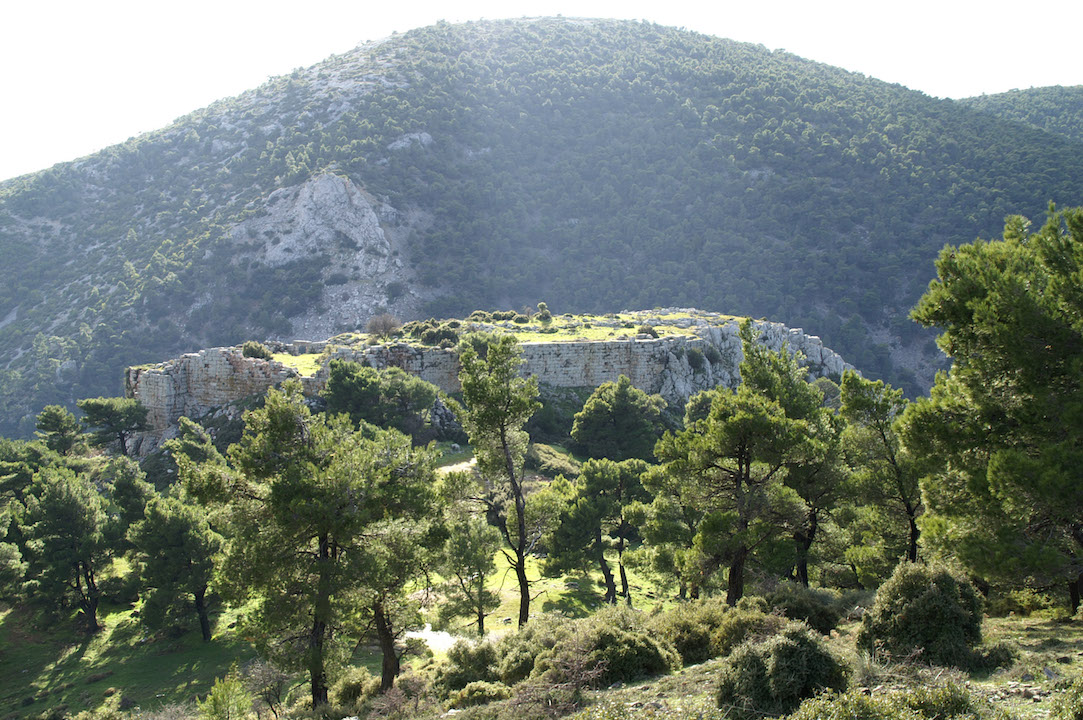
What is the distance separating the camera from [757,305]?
261ft

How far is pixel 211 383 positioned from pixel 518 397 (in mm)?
25995

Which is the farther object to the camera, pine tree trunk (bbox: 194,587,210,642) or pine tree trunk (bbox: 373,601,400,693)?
pine tree trunk (bbox: 194,587,210,642)

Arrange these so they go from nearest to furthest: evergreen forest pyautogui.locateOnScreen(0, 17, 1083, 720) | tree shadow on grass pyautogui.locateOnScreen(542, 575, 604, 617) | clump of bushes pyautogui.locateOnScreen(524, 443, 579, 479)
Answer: evergreen forest pyautogui.locateOnScreen(0, 17, 1083, 720) → tree shadow on grass pyautogui.locateOnScreen(542, 575, 604, 617) → clump of bushes pyautogui.locateOnScreen(524, 443, 579, 479)

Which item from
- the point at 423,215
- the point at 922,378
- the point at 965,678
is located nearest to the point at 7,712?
the point at 965,678

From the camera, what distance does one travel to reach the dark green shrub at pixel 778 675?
6.30 meters

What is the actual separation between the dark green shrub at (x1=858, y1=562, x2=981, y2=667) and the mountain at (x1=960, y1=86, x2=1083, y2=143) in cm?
10713

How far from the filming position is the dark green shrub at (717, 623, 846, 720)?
6297 millimetres

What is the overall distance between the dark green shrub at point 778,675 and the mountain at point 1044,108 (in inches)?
4306

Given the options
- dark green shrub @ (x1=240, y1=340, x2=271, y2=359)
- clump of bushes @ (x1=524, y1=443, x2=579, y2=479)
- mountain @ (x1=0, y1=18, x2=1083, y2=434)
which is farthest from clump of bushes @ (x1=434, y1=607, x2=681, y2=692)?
mountain @ (x1=0, y1=18, x2=1083, y2=434)

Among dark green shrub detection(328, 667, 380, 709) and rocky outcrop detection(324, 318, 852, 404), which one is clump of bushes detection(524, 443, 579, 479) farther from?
dark green shrub detection(328, 667, 380, 709)

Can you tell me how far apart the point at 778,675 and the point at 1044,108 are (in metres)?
125

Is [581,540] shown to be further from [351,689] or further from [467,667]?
[467,667]

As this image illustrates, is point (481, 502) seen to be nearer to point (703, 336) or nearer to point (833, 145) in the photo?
point (703, 336)

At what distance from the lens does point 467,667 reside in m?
10.3
